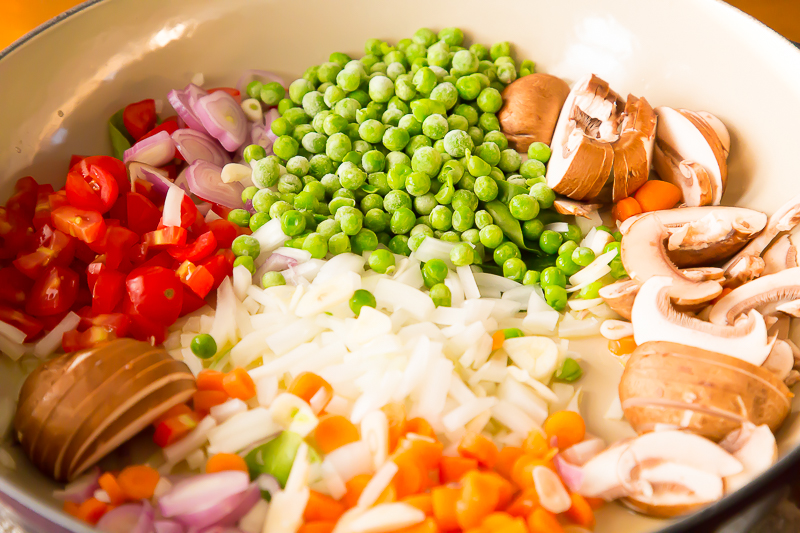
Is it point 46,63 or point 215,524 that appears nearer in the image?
point 215,524

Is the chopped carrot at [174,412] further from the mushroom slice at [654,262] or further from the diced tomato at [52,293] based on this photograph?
the mushroom slice at [654,262]

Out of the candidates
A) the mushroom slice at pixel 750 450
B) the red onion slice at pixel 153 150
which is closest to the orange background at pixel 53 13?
the red onion slice at pixel 153 150

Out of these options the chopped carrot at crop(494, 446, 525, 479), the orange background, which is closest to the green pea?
the chopped carrot at crop(494, 446, 525, 479)

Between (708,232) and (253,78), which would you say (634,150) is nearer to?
(708,232)

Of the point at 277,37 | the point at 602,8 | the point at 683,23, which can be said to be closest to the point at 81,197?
the point at 277,37

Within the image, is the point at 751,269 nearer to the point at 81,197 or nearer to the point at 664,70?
the point at 664,70

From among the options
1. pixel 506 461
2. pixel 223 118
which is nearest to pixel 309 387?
pixel 506 461
